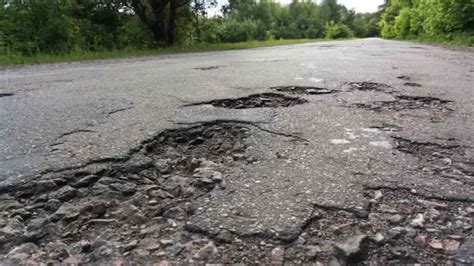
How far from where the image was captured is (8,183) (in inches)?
71.8

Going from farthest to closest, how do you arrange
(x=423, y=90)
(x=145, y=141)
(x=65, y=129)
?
(x=423, y=90) → (x=65, y=129) → (x=145, y=141)

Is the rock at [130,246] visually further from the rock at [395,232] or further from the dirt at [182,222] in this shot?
the rock at [395,232]

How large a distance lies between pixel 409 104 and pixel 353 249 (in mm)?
2536

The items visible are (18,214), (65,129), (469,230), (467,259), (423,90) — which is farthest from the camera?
A: (423,90)

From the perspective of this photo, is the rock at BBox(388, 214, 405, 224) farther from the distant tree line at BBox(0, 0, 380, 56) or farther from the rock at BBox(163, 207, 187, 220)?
the distant tree line at BBox(0, 0, 380, 56)

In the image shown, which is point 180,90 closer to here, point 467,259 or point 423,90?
point 423,90

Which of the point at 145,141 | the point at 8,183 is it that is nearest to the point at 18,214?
the point at 8,183

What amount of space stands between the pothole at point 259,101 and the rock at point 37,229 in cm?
202

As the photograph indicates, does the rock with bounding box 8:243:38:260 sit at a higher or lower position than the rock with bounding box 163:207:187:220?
lower

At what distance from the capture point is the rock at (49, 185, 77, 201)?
1.70 meters

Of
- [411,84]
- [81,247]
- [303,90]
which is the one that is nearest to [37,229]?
[81,247]

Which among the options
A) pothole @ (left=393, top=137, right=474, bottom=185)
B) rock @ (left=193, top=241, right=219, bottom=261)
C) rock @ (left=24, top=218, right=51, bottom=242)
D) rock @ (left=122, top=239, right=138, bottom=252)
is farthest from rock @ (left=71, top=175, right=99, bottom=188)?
pothole @ (left=393, top=137, right=474, bottom=185)

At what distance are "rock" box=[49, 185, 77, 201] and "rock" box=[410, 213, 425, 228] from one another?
1506mm

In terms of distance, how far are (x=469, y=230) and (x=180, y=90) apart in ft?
10.8
